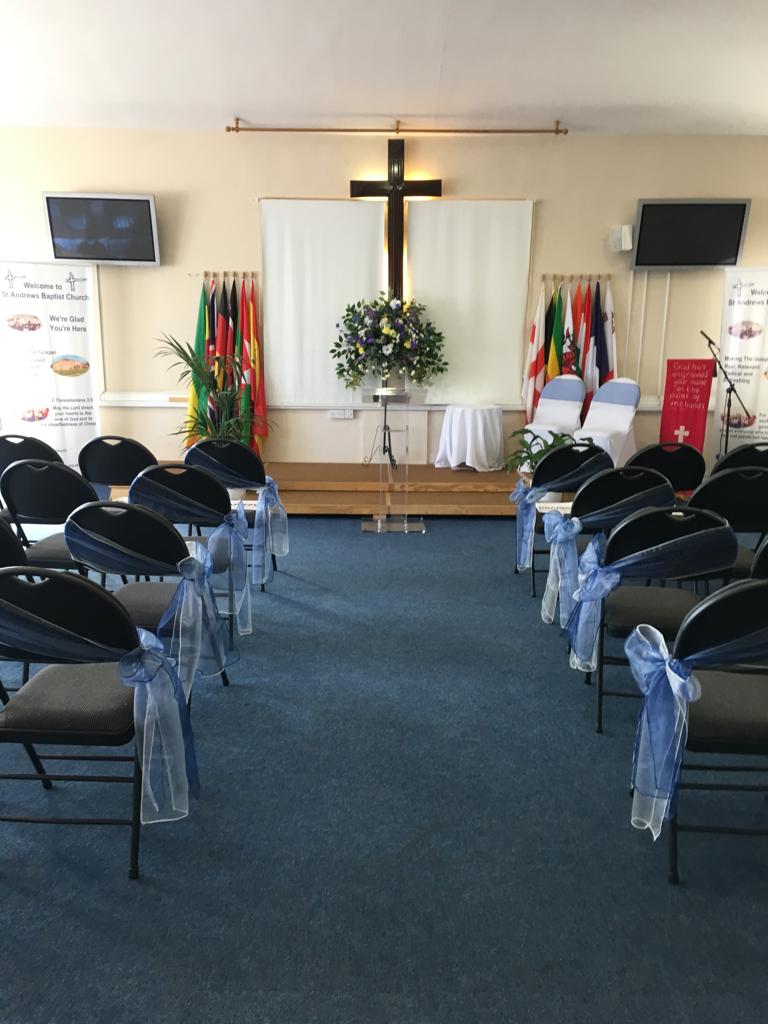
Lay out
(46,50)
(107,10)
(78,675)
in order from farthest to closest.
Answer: (46,50) → (107,10) → (78,675)

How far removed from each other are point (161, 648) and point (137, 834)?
0.60 m

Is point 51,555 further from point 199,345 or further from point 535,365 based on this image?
point 535,365

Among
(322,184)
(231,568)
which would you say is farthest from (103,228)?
(231,568)

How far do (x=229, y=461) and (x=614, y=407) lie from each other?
4.29 metres

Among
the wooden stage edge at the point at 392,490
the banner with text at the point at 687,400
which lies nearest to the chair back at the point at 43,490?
the wooden stage edge at the point at 392,490

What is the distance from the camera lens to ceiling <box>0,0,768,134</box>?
543 cm

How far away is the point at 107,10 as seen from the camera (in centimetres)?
548

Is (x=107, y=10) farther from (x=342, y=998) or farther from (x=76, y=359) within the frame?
(x=342, y=998)

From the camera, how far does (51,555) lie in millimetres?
3828

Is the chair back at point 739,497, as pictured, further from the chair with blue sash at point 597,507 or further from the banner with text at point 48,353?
the banner with text at point 48,353

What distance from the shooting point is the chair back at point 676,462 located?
470 cm

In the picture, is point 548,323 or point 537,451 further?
point 548,323

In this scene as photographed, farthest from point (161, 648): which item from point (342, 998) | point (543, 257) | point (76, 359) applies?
point (543, 257)

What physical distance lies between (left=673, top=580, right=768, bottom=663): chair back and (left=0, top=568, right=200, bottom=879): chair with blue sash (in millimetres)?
1490
